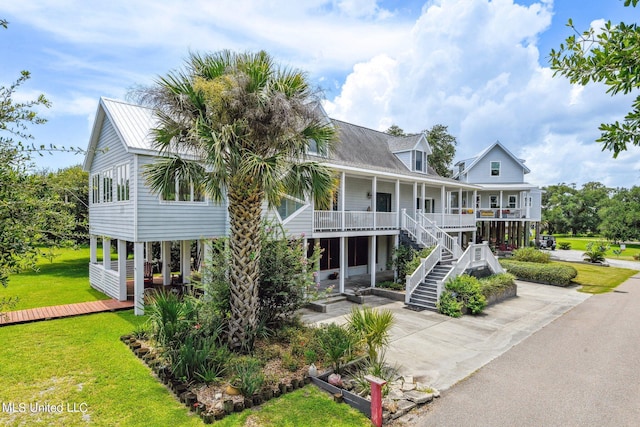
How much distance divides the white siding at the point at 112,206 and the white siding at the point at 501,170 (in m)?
31.5

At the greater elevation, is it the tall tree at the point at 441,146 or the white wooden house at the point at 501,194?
the tall tree at the point at 441,146

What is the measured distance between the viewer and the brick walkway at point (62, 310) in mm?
11444

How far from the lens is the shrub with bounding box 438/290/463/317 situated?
1334 centimetres

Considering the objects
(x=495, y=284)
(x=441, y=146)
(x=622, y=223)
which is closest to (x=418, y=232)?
(x=495, y=284)

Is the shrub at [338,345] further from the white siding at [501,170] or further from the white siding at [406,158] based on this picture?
the white siding at [501,170]

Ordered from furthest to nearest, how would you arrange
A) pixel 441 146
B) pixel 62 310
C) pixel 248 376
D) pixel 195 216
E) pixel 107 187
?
pixel 441 146
pixel 107 187
pixel 195 216
pixel 62 310
pixel 248 376

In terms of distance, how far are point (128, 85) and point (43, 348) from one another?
24.0 ft

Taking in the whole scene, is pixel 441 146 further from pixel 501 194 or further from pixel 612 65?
pixel 612 65

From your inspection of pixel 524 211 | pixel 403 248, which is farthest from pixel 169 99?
pixel 524 211

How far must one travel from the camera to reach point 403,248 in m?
17.6

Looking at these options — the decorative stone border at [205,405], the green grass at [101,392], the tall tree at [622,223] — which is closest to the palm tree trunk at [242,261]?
the decorative stone border at [205,405]

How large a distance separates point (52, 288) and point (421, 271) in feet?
57.8

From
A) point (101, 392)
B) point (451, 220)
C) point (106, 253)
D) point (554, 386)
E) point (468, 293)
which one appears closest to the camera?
point (101, 392)

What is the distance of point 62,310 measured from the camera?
491 inches
